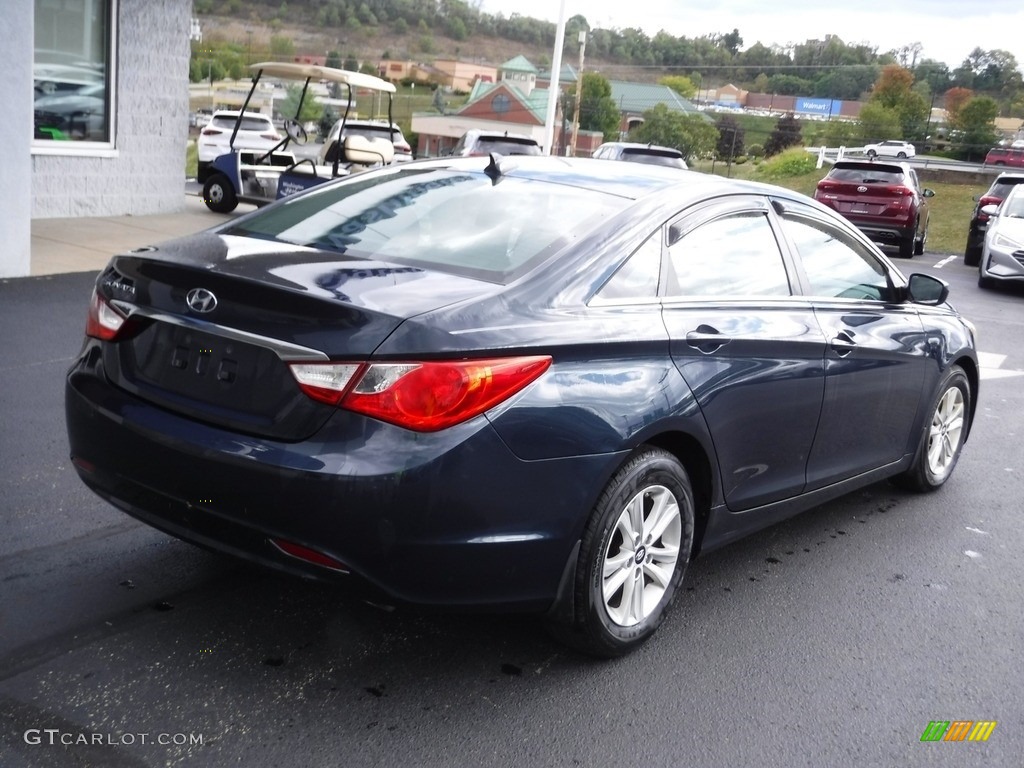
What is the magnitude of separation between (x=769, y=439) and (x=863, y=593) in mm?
843

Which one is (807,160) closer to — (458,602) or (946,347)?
(946,347)

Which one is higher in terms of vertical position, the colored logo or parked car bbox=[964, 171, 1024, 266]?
the colored logo

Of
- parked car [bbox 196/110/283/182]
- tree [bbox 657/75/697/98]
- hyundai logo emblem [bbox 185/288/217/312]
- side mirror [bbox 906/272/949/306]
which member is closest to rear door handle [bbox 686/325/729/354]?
hyundai logo emblem [bbox 185/288/217/312]

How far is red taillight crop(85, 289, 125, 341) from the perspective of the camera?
3.43 m

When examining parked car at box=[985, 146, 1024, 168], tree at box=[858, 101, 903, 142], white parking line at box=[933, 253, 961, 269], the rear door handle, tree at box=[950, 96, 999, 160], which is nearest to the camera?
the rear door handle

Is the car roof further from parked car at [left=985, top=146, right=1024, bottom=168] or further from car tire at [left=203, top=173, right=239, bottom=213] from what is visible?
parked car at [left=985, top=146, right=1024, bottom=168]

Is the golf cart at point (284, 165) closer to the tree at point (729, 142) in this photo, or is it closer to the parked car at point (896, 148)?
the parked car at point (896, 148)

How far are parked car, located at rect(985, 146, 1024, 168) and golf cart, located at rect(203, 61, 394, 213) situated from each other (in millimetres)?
40223

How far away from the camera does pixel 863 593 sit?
442 centimetres

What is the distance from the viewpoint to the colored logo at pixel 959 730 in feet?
10.9

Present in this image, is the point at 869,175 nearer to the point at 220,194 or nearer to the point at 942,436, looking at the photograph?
the point at 220,194

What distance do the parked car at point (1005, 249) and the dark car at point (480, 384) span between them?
12.6 m

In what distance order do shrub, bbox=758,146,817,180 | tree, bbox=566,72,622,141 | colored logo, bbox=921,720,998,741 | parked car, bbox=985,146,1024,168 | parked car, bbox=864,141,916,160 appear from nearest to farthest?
1. colored logo, bbox=921,720,998,741
2. shrub, bbox=758,146,817,180
3. parked car, bbox=864,141,916,160
4. parked car, bbox=985,146,1024,168
5. tree, bbox=566,72,622,141

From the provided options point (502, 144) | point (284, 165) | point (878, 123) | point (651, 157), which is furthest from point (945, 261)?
point (878, 123)
